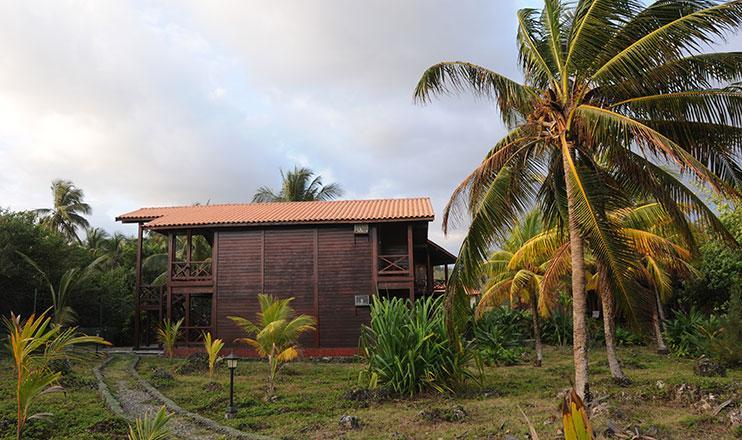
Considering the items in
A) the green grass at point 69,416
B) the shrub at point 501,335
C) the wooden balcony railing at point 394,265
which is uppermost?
the wooden balcony railing at point 394,265

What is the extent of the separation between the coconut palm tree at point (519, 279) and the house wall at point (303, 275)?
3.93 m

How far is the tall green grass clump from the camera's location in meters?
9.02

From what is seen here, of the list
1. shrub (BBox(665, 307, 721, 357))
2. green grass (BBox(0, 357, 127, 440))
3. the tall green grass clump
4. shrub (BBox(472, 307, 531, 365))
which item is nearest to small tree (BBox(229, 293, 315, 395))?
the tall green grass clump

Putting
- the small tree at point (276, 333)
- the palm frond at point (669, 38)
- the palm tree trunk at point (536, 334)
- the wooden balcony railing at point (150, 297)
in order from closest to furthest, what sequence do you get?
the palm frond at point (669, 38) → the small tree at point (276, 333) → the palm tree trunk at point (536, 334) → the wooden balcony railing at point (150, 297)

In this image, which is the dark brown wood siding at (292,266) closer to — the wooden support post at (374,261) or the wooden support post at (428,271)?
the wooden support post at (374,261)

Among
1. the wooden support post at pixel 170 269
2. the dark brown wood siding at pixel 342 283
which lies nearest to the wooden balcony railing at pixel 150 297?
the wooden support post at pixel 170 269

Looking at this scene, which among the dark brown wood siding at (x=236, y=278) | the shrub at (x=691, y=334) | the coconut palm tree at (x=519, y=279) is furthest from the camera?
the dark brown wood siding at (x=236, y=278)

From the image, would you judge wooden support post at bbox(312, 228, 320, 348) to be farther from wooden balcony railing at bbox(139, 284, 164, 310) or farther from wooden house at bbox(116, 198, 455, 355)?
wooden balcony railing at bbox(139, 284, 164, 310)

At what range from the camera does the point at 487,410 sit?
26.3ft

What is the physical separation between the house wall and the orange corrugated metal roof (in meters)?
0.46

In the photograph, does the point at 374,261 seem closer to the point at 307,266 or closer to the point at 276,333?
the point at 307,266

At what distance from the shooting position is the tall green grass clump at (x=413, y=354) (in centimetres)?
902

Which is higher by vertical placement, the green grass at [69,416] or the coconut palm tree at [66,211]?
the coconut palm tree at [66,211]

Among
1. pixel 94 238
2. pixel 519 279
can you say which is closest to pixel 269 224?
pixel 519 279
